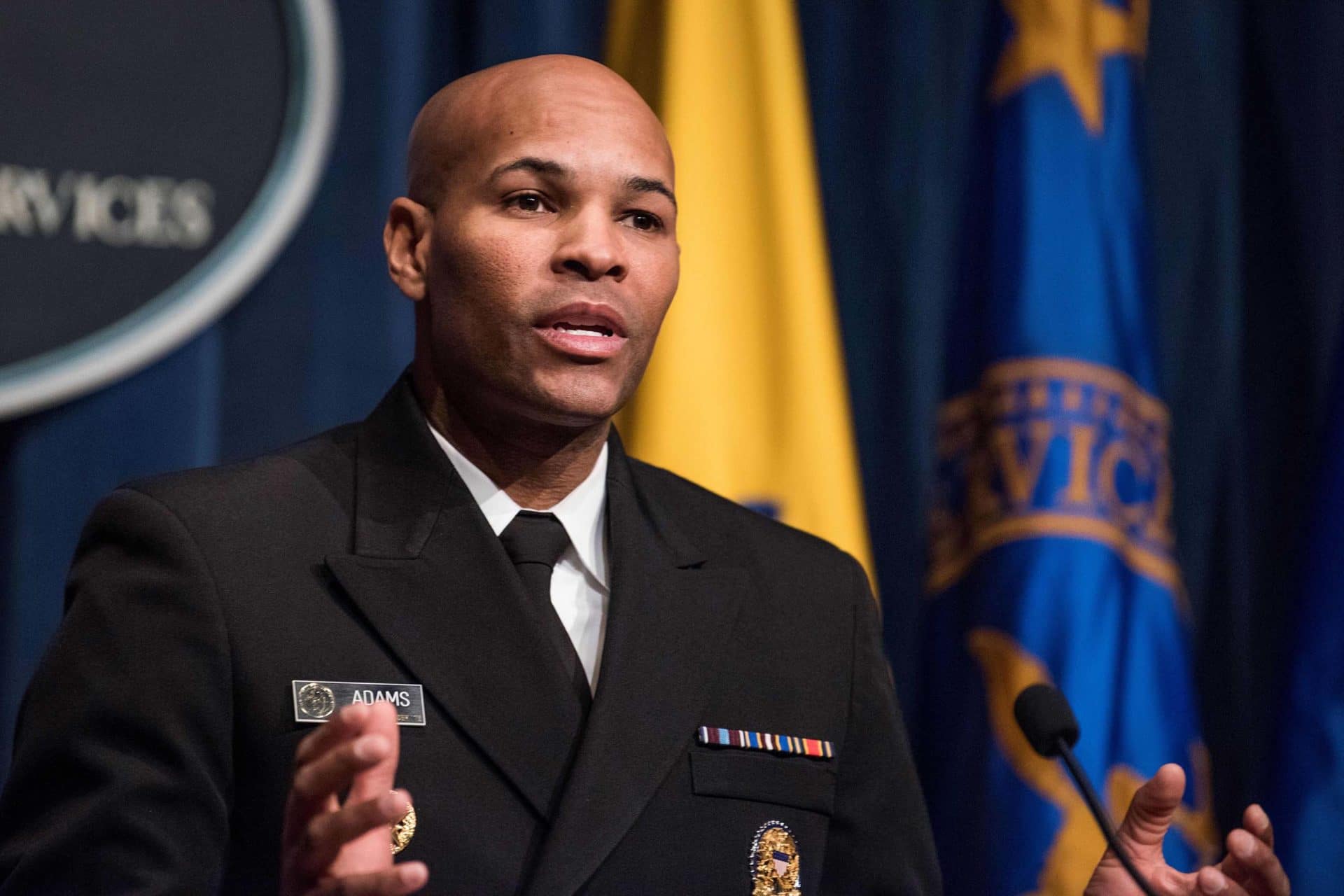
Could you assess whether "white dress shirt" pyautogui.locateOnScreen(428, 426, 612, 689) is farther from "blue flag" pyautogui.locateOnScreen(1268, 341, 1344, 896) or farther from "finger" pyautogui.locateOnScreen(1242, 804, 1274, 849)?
"blue flag" pyautogui.locateOnScreen(1268, 341, 1344, 896)

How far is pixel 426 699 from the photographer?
1.46m

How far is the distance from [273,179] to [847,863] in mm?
1221

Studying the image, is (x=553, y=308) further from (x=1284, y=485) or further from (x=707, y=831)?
(x=1284, y=485)

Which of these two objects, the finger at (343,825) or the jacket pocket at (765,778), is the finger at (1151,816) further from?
the finger at (343,825)

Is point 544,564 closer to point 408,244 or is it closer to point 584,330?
point 584,330

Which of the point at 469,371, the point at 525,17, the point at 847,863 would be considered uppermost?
the point at 525,17

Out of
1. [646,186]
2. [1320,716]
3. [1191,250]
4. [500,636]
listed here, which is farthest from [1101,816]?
[1191,250]

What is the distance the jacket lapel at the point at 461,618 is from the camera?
1.45 metres

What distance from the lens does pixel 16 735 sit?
1.43 metres

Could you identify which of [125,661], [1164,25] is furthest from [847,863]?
[1164,25]

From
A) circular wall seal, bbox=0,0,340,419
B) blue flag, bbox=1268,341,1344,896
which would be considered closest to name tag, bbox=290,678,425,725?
circular wall seal, bbox=0,0,340,419

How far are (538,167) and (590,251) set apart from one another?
0.12 m

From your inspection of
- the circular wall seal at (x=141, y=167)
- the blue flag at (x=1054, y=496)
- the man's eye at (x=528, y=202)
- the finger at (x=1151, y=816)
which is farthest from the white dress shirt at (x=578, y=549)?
the blue flag at (x=1054, y=496)

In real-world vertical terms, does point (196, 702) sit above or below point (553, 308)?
below
